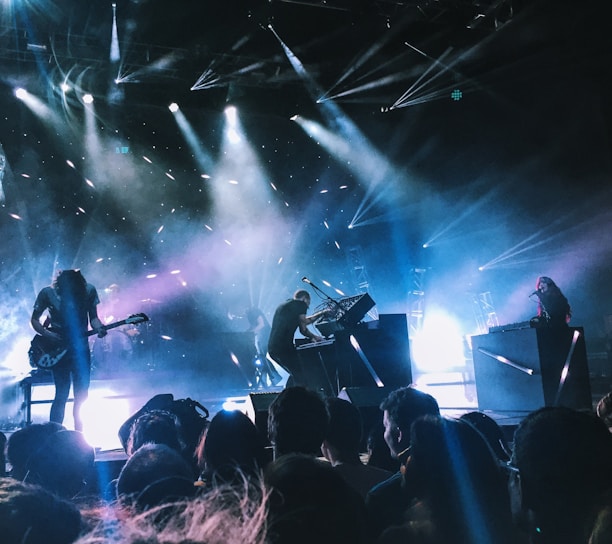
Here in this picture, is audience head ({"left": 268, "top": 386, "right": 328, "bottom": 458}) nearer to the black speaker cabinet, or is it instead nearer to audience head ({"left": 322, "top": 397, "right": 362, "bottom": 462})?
audience head ({"left": 322, "top": 397, "right": 362, "bottom": 462})

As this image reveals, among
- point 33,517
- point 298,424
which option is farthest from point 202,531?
point 298,424

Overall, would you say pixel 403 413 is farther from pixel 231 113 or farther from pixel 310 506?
pixel 231 113

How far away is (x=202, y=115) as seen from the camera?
12609 millimetres

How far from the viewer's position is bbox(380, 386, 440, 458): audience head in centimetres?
244

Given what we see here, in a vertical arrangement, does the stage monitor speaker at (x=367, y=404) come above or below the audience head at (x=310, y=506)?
below

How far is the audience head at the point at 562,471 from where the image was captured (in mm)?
1534

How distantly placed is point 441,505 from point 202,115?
1206 cm

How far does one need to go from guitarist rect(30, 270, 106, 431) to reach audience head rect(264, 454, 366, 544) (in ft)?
14.0

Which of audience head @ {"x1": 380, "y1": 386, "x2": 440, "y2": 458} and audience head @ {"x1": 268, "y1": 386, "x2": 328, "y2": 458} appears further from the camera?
audience head @ {"x1": 380, "y1": 386, "x2": 440, "y2": 458}

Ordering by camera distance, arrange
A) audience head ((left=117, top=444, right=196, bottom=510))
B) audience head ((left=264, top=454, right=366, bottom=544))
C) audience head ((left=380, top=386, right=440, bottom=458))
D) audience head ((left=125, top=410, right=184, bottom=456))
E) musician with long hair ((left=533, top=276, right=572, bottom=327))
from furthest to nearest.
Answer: musician with long hair ((left=533, top=276, right=572, bottom=327)), audience head ((left=125, top=410, right=184, bottom=456)), audience head ((left=380, top=386, right=440, bottom=458)), audience head ((left=117, top=444, right=196, bottom=510)), audience head ((left=264, top=454, right=366, bottom=544))

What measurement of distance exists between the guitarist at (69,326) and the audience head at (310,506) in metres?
4.27

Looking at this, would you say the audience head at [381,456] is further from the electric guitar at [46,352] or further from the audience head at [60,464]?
the electric guitar at [46,352]

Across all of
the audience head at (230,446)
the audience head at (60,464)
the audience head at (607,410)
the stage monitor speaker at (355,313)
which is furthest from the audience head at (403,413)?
the stage monitor speaker at (355,313)

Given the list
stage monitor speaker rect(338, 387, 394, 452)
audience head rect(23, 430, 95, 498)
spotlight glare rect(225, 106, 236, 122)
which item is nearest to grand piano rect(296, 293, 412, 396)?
stage monitor speaker rect(338, 387, 394, 452)
